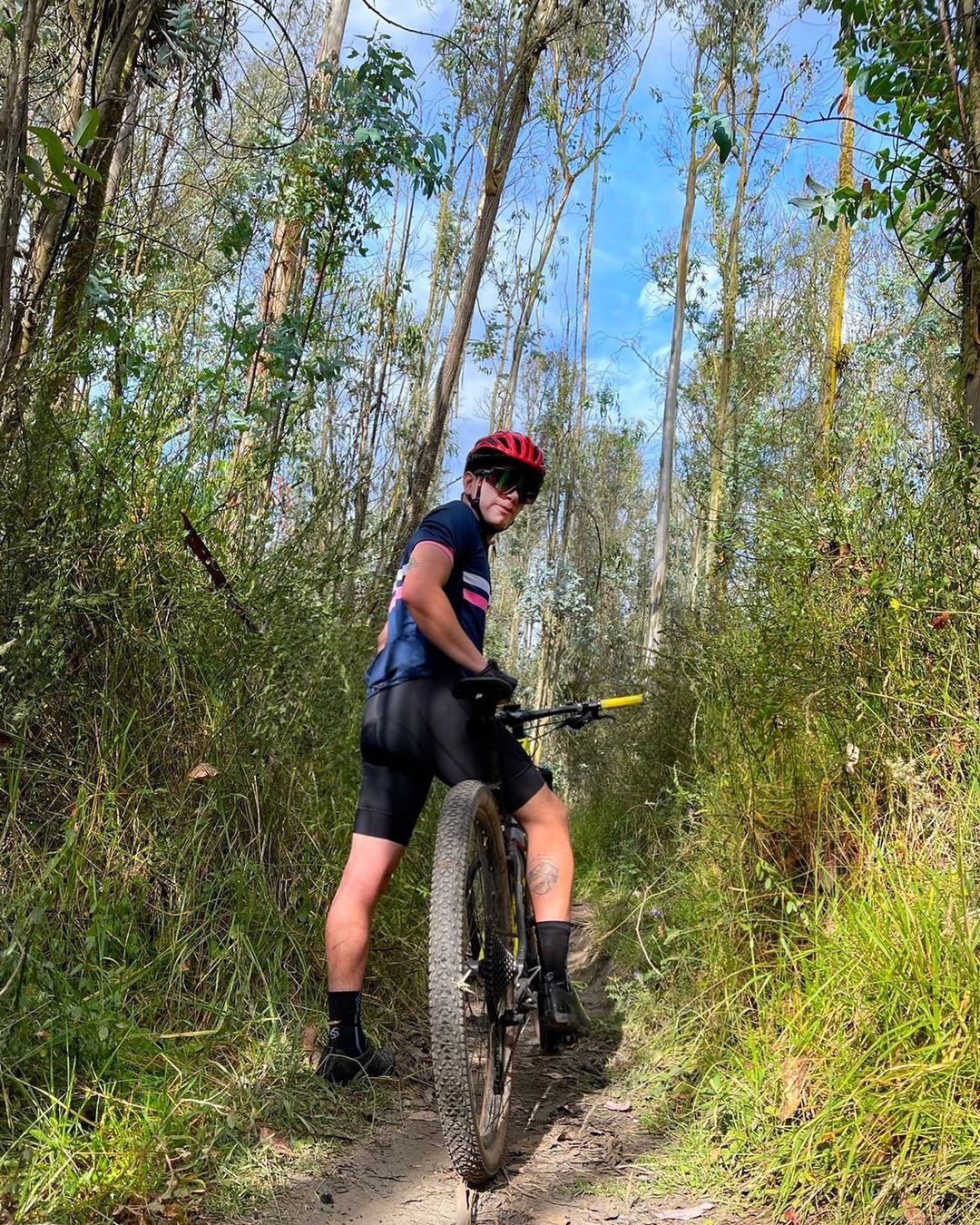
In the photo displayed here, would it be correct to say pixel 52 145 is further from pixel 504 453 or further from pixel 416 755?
pixel 416 755

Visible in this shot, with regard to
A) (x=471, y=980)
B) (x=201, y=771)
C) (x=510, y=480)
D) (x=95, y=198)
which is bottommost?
(x=471, y=980)

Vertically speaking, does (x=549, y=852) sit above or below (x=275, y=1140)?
above

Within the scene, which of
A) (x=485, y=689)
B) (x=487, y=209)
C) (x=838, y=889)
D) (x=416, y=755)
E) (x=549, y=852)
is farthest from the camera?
(x=487, y=209)

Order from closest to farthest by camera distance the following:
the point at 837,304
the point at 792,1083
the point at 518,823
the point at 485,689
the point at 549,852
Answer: the point at 792,1083 < the point at 485,689 < the point at 549,852 < the point at 518,823 < the point at 837,304

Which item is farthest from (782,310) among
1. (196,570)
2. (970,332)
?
(196,570)

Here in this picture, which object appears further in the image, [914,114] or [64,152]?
[914,114]

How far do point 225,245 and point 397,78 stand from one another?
1424 mm

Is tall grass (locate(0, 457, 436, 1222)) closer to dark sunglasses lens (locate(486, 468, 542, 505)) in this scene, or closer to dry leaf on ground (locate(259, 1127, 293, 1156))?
dry leaf on ground (locate(259, 1127, 293, 1156))

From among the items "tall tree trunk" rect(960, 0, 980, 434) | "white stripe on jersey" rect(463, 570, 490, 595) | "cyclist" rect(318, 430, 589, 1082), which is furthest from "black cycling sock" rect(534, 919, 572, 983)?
"tall tree trunk" rect(960, 0, 980, 434)

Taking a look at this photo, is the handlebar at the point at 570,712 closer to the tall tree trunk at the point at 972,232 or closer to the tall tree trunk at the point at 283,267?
the tall tree trunk at the point at 972,232

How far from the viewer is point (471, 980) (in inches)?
98.7

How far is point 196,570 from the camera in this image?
350 cm

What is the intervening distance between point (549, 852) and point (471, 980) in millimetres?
617

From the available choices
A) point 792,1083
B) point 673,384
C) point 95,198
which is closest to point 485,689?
point 792,1083
